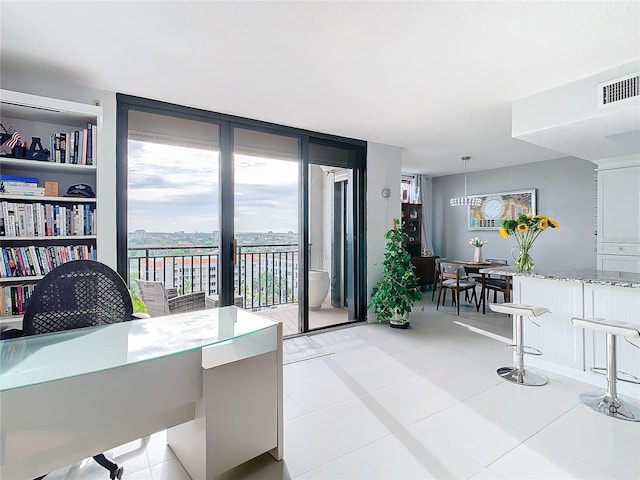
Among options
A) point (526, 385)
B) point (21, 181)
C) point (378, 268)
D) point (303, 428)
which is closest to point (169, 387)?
point (303, 428)

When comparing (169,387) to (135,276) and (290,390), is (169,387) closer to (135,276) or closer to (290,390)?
(290,390)

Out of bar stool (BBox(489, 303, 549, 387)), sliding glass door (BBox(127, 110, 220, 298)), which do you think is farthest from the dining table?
sliding glass door (BBox(127, 110, 220, 298))

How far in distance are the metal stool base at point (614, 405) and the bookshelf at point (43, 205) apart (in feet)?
13.1

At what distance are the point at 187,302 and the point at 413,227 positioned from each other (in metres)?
5.32

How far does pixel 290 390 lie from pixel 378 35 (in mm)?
2697

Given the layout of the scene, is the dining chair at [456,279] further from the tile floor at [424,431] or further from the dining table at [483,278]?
the tile floor at [424,431]

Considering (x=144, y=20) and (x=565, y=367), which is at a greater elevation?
(x=144, y=20)

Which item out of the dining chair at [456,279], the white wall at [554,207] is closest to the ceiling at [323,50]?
the dining chair at [456,279]

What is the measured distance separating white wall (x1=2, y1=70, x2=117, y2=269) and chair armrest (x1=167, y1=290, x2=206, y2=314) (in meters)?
0.68

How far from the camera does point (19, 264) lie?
2.38 metres

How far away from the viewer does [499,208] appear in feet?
22.1

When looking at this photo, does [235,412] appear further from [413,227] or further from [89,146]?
[413,227]

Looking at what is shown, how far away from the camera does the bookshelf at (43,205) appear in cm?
235

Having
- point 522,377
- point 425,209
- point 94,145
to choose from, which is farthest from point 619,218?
point 94,145
